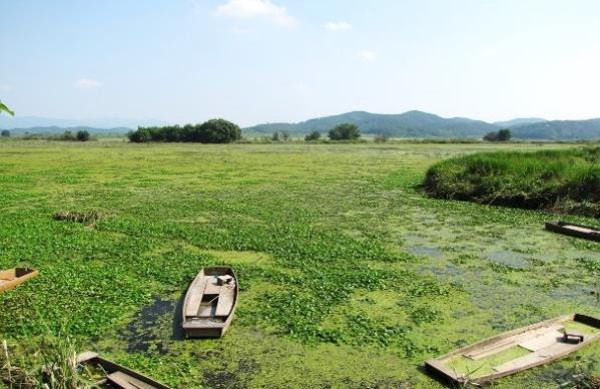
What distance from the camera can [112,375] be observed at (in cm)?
583

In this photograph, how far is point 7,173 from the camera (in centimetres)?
2931

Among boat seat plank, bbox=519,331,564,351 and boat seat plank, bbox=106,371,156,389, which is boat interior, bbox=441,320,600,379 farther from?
boat seat plank, bbox=106,371,156,389

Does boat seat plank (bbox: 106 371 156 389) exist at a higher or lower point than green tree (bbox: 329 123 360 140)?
lower

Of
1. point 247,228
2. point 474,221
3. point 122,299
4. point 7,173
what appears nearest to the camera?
point 122,299

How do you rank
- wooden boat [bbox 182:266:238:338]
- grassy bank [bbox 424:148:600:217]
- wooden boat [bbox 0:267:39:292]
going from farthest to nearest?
grassy bank [bbox 424:148:600:217] < wooden boat [bbox 0:267:39:292] < wooden boat [bbox 182:266:238:338]

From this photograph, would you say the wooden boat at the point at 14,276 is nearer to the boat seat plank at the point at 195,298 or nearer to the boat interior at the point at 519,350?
the boat seat plank at the point at 195,298

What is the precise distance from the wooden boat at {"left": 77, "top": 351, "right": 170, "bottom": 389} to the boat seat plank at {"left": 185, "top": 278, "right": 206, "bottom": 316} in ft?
6.00

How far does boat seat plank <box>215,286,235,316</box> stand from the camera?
800 cm

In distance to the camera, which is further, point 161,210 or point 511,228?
point 161,210

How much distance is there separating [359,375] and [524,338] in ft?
8.53

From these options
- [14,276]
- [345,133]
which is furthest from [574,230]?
[345,133]

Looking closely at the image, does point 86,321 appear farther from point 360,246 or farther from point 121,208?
point 121,208

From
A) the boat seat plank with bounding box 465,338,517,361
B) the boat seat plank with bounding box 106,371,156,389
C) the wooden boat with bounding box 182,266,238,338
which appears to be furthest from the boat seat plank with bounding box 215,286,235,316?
the boat seat plank with bounding box 465,338,517,361

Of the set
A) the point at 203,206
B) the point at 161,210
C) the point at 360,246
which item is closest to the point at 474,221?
the point at 360,246
